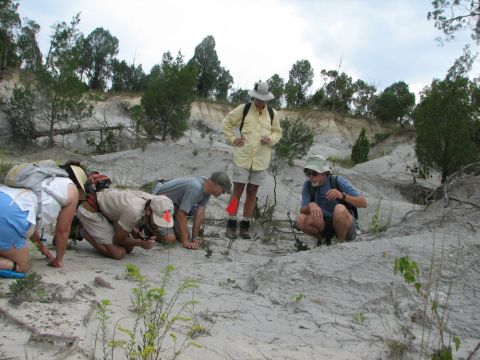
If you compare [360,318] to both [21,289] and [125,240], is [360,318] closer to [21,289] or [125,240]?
[21,289]

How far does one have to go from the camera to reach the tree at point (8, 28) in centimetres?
2120

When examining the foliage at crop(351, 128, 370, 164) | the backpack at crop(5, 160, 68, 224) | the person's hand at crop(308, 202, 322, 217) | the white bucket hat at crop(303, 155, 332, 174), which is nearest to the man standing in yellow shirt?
the white bucket hat at crop(303, 155, 332, 174)

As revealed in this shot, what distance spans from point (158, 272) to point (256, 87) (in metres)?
2.65

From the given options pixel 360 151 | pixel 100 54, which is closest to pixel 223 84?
pixel 100 54

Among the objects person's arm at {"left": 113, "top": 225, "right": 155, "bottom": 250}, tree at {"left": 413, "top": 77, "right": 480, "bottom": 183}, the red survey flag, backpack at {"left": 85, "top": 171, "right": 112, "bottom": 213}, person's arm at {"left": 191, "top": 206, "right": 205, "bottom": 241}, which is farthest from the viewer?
tree at {"left": 413, "top": 77, "right": 480, "bottom": 183}

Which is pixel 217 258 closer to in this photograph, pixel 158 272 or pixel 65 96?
pixel 158 272

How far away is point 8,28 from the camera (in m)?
23.0

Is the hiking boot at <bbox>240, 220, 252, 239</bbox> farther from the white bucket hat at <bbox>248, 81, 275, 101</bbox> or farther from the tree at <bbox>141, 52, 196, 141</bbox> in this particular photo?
the tree at <bbox>141, 52, 196, 141</bbox>

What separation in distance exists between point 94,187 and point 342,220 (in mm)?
2329

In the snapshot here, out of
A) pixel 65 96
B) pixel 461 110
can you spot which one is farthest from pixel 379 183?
pixel 65 96

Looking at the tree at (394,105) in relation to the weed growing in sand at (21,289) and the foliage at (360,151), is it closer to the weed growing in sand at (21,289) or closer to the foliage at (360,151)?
the foliage at (360,151)

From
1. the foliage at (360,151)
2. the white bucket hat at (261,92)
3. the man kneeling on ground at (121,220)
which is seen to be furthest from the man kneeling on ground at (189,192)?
the foliage at (360,151)

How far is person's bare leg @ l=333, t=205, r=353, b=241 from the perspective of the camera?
4715 mm

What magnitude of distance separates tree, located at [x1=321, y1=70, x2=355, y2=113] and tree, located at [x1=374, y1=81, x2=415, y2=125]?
1671 mm
